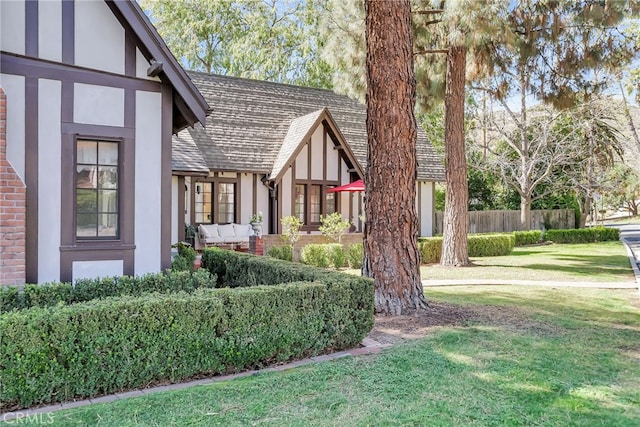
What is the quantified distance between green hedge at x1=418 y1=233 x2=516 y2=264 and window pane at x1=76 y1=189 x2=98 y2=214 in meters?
12.4

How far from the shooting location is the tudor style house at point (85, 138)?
700 centimetres

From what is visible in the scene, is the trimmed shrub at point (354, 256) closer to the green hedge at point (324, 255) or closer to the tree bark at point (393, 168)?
the green hedge at point (324, 255)

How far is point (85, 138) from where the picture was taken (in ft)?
24.7

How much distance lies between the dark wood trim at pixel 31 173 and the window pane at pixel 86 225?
23.4 inches

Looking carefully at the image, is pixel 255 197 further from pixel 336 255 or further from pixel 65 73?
pixel 65 73

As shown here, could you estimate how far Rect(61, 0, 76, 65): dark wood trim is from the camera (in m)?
7.30

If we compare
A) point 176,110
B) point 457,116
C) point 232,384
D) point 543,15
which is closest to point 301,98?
point 457,116

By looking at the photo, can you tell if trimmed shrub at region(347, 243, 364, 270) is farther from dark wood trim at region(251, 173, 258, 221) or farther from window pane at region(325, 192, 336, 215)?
dark wood trim at region(251, 173, 258, 221)

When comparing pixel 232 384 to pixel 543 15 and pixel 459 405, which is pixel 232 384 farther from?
pixel 543 15

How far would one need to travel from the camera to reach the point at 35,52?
7117 mm

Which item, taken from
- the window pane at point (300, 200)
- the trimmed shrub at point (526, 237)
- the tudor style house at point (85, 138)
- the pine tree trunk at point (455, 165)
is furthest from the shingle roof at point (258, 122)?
the tudor style house at point (85, 138)

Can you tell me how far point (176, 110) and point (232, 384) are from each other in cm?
537

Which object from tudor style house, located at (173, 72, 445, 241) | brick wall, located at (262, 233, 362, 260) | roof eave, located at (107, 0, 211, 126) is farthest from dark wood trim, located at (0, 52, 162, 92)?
brick wall, located at (262, 233, 362, 260)

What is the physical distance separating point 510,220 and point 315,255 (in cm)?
1868
